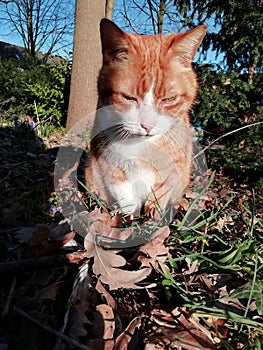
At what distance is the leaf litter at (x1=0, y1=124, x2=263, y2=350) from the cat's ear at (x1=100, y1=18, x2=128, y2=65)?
3.55ft

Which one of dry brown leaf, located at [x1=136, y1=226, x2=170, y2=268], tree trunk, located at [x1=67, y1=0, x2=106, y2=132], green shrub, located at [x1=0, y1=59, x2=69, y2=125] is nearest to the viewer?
dry brown leaf, located at [x1=136, y1=226, x2=170, y2=268]

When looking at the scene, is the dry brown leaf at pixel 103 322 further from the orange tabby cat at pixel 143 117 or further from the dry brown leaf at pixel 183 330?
the orange tabby cat at pixel 143 117

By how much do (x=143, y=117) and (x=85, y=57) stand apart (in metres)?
3.50

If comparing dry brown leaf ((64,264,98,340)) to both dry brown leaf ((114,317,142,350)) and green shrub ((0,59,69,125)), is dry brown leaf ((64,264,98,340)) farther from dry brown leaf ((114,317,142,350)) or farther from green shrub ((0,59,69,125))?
green shrub ((0,59,69,125))

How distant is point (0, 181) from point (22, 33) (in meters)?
22.3

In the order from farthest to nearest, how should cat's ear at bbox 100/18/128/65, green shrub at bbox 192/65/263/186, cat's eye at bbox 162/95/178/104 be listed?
green shrub at bbox 192/65/263/186 → cat's eye at bbox 162/95/178/104 → cat's ear at bbox 100/18/128/65

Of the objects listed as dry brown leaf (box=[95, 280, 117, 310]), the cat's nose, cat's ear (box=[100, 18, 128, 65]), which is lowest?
dry brown leaf (box=[95, 280, 117, 310])

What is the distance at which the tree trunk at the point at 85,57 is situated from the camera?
475 centimetres

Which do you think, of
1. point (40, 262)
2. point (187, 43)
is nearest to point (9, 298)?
point (40, 262)

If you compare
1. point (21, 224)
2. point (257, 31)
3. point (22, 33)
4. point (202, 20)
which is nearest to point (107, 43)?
point (21, 224)

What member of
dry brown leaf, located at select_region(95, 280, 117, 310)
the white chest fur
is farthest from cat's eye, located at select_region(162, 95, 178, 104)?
dry brown leaf, located at select_region(95, 280, 117, 310)

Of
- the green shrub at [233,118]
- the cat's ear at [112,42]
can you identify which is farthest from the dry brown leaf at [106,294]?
the green shrub at [233,118]

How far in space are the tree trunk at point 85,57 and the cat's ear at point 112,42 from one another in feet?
9.07

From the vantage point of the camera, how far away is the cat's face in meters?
1.77
